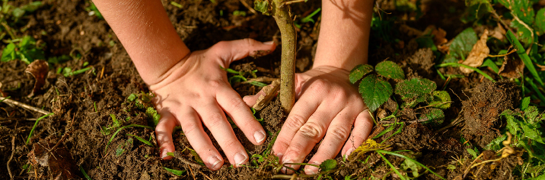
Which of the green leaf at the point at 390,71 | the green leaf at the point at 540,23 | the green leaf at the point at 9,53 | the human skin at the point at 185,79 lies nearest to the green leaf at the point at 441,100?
the green leaf at the point at 390,71

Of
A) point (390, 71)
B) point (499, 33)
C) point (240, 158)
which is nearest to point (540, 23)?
point (499, 33)

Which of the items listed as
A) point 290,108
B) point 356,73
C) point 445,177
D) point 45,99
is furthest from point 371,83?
point 45,99

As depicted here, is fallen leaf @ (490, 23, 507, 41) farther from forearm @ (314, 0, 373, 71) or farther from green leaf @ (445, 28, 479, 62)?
forearm @ (314, 0, 373, 71)

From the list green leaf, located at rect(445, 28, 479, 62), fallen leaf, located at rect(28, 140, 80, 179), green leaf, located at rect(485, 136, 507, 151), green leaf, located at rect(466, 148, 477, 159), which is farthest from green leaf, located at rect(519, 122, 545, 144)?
fallen leaf, located at rect(28, 140, 80, 179)

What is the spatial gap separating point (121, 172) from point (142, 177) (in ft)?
0.47

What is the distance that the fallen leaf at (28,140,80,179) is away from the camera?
1889 mm

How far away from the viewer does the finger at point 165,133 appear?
1.92 meters

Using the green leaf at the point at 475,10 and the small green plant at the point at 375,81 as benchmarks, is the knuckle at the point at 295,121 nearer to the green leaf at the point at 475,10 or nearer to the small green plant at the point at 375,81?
the small green plant at the point at 375,81

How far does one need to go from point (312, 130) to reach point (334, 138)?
5.1 inches

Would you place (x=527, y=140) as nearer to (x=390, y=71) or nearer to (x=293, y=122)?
(x=390, y=71)

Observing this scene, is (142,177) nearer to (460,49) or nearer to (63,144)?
(63,144)

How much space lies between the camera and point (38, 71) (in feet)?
7.93

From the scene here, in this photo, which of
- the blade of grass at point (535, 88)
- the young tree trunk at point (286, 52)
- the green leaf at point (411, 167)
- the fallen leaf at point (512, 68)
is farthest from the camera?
the fallen leaf at point (512, 68)

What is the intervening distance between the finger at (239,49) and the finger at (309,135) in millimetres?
650
